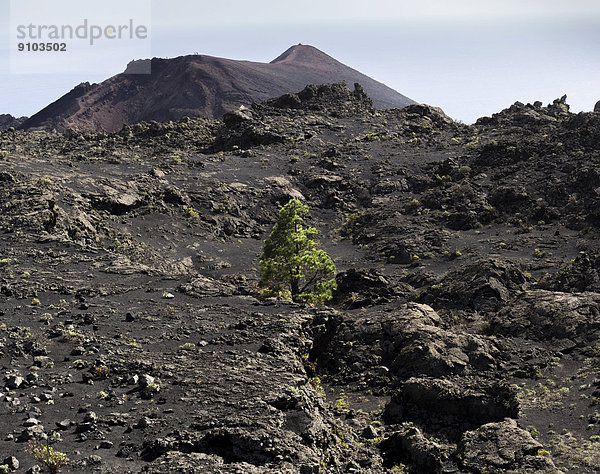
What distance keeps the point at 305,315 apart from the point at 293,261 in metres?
9.59

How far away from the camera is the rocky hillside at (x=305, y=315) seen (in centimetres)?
1658

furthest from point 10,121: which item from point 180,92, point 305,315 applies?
point 305,315

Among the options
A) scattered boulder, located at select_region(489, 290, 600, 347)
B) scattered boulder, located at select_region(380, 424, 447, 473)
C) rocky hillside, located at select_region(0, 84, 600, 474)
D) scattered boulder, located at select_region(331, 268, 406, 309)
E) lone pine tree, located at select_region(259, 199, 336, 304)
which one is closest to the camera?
rocky hillside, located at select_region(0, 84, 600, 474)

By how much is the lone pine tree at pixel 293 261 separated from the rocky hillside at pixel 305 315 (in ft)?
9.59

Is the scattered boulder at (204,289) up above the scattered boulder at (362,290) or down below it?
above

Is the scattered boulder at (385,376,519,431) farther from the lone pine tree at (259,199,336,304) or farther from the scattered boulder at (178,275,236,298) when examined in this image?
the lone pine tree at (259,199,336,304)

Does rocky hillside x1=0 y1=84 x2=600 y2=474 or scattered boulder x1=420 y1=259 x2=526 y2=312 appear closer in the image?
rocky hillside x1=0 y1=84 x2=600 y2=474

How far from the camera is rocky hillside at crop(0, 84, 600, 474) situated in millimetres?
16578

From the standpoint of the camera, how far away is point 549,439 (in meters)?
22.9

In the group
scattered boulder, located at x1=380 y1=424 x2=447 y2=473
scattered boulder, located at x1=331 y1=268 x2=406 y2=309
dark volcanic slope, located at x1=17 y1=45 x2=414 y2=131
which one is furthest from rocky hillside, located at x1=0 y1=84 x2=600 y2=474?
dark volcanic slope, located at x1=17 y1=45 x2=414 y2=131

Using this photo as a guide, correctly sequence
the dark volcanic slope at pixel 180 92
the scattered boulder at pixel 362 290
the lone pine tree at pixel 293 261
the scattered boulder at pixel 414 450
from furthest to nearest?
the dark volcanic slope at pixel 180 92
the scattered boulder at pixel 362 290
the lone pine tree at pixel 293 261
the scattered boulder at pixel 414 450

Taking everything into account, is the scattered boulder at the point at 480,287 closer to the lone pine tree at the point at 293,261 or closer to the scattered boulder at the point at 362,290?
the scattered boulder at the point at 362,290

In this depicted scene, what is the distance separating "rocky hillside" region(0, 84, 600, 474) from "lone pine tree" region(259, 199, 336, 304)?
2.92 m

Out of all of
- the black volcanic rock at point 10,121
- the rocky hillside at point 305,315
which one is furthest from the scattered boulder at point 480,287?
the black volcanic rock at point 10,121
